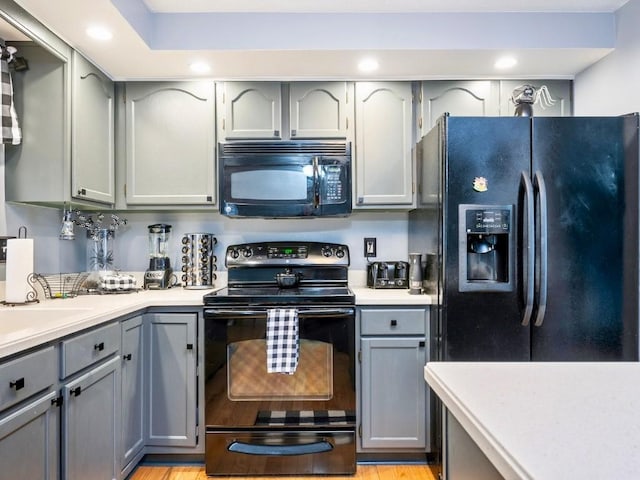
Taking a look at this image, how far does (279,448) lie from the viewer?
2059 millimetres

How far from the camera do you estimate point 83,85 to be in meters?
2.13

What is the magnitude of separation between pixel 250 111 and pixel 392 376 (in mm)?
1721

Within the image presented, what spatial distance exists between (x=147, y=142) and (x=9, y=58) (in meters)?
0.73

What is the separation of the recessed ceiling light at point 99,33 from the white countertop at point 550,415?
2041mm

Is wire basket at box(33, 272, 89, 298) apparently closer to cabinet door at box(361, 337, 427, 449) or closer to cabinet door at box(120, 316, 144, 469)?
cabinet door at box(120, 316, 144, 469)

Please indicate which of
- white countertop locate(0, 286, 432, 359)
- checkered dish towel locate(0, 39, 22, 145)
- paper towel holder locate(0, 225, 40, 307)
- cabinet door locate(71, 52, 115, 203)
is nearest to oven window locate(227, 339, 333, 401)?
white countertop locate(0, 286, 432, 359)

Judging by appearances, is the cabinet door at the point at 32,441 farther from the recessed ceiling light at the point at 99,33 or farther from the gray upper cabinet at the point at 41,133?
the recessed ceiling light at the point at 99,33

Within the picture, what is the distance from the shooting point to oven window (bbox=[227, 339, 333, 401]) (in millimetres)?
2076

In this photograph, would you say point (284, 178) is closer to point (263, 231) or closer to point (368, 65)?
point (263, 231)

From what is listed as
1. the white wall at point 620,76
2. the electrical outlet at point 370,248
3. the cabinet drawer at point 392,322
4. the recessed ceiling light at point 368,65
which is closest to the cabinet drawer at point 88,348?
the cabinet drawer at point 392,322

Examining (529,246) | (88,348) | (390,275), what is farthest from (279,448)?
(529,246)

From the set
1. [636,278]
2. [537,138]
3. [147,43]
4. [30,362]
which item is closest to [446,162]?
[537,138]

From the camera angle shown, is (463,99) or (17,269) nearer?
(17,269)

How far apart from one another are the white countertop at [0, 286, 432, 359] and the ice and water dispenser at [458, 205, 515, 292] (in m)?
0.28
